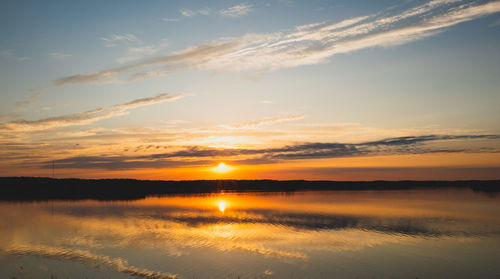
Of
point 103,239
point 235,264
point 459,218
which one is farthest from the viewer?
point 459,218

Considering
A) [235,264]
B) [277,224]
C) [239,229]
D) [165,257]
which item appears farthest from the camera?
[277,224]

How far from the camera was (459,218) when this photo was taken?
44.5 meters

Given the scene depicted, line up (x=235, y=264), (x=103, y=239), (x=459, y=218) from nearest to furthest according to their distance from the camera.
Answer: (x=235, y=264) → (x=103, y=239) → (x=459, y=218)

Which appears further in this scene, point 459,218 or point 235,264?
point 459,218

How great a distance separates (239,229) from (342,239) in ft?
35.2

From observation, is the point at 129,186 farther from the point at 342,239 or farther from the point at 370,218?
the point at 342,239

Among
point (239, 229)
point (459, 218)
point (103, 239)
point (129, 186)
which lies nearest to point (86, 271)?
point (103, 239)

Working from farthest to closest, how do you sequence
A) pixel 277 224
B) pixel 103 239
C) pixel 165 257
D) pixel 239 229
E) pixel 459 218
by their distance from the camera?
pixel 459 218 < pixel 277 224 < pixel 239 229 < pixel 103 239 < pixel 165 257

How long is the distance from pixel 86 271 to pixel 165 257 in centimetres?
496

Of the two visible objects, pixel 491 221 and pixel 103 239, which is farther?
pixel 491 221

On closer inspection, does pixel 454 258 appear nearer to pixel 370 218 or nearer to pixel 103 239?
pixel 370 218

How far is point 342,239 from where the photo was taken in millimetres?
30750

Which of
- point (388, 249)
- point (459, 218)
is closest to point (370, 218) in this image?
point (459, 218)

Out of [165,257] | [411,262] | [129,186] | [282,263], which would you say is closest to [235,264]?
[282,263]
